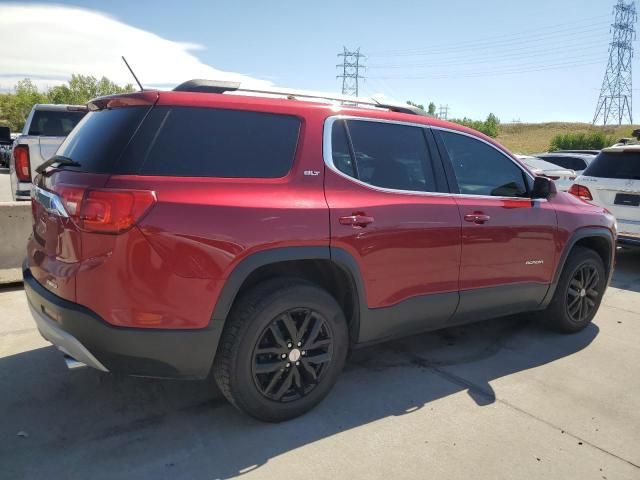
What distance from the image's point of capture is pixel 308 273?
328cm

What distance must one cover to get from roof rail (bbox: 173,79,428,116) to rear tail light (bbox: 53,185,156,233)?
74cm

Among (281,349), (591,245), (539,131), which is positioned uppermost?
(539,131)

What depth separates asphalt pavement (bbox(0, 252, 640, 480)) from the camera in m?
2.74

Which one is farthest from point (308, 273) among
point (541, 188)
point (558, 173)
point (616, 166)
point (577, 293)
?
point (558, 173)

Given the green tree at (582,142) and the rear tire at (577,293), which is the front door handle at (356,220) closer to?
the rear tire at (577,293)

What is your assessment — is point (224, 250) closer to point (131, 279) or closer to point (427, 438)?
point (131, 279)

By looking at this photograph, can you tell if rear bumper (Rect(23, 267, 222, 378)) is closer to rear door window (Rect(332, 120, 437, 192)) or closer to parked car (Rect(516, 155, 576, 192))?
rear door window (Rect(332, 120, 437, 192))

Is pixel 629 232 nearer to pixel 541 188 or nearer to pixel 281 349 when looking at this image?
pixel 541 188

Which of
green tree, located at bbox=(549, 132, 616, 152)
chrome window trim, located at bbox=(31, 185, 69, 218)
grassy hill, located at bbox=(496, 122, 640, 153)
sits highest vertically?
grassy hill, located at bbox=(496, 122, 640, 153)

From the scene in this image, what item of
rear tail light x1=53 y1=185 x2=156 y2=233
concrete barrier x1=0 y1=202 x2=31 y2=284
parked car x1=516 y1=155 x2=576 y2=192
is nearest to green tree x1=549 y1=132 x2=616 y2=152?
parked car x1=516 y1=155 x2=576 y2=192

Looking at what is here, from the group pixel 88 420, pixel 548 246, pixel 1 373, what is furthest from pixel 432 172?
pixel 1 373

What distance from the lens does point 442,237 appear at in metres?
3.58

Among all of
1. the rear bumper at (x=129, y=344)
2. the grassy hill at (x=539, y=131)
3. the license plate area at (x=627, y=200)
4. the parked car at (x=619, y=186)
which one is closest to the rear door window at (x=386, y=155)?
the rear bumper at (x=129, y=344)

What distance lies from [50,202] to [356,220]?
1671mm
